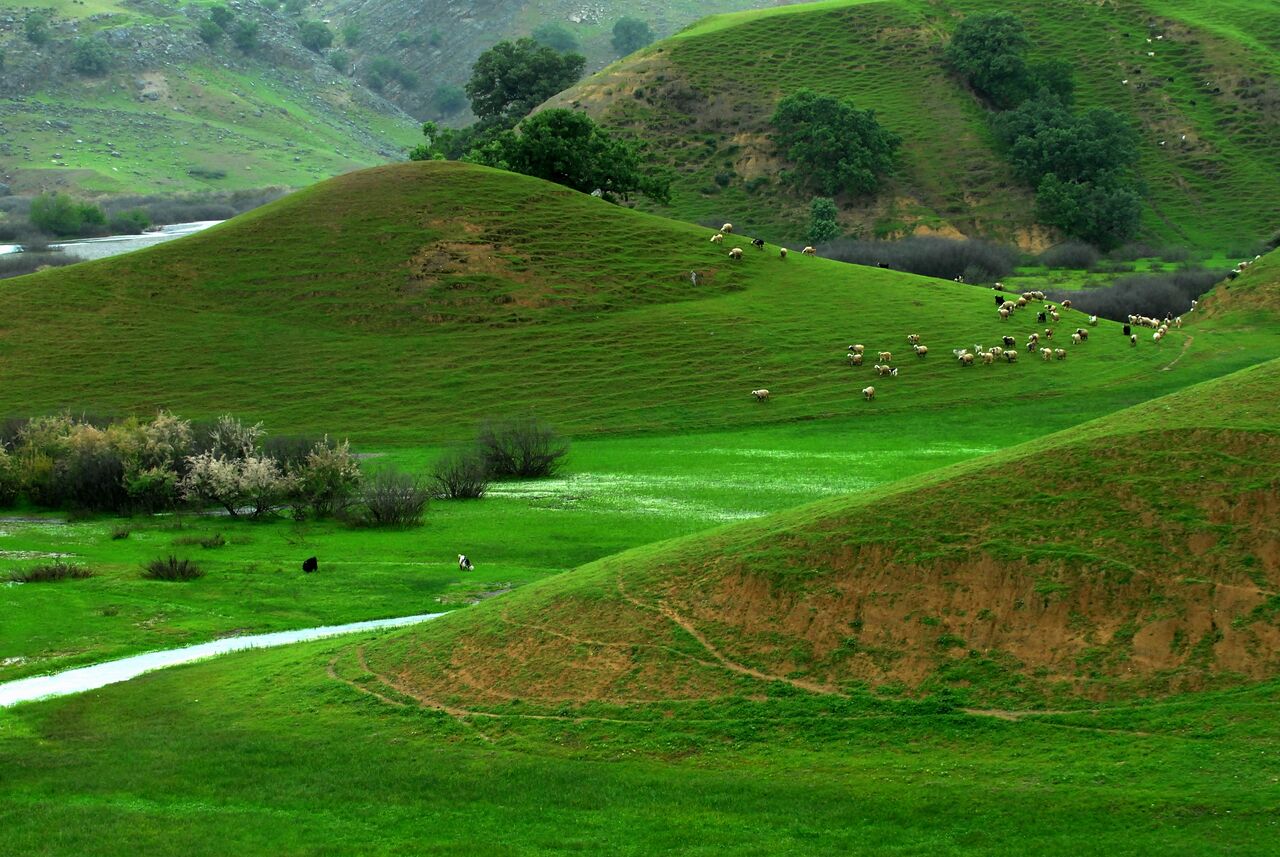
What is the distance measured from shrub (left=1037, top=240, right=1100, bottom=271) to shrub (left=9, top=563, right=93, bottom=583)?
313 ft

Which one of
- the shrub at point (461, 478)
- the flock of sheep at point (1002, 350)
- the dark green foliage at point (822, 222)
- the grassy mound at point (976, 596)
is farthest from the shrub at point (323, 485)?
the dark green foliage at point (822, 222)

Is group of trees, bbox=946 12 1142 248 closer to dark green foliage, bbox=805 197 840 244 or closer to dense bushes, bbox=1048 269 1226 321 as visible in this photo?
dark green foliage, bbox=805 197 840 244

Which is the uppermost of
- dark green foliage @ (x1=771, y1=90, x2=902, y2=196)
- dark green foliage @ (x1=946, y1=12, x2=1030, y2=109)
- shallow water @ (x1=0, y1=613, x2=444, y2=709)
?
dark green foliage @ (x1=946, y1=12, x2=1030, y2=109)

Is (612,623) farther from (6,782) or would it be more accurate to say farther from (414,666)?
(6,782)

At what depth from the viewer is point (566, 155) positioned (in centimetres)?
9806

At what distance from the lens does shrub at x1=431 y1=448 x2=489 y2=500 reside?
4906 centimetres

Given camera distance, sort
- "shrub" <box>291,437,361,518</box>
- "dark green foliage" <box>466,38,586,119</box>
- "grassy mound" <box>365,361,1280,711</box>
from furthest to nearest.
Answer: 1. "dark green foliage" <box>466,38,586,119</box>
2. "shrub" <box>291,437,361,518</box>
3. "grassy mound" <box>365,361,1280,711</box>

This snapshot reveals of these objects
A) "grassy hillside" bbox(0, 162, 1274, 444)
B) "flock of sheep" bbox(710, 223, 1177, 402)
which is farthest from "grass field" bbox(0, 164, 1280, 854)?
"flock of sheep" bbox(710, 223, 1177, 402)

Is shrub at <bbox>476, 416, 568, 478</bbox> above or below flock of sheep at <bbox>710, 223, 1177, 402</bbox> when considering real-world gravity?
below

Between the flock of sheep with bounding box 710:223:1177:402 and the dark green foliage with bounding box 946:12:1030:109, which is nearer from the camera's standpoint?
the flock of sheep with bounding box 710:223:1177:402

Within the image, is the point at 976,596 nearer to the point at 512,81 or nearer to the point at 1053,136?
the point at 1053,136

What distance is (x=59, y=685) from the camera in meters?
25.1

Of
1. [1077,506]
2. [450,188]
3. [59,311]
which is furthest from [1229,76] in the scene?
[1077,506]

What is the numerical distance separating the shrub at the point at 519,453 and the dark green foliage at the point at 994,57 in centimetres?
9790
